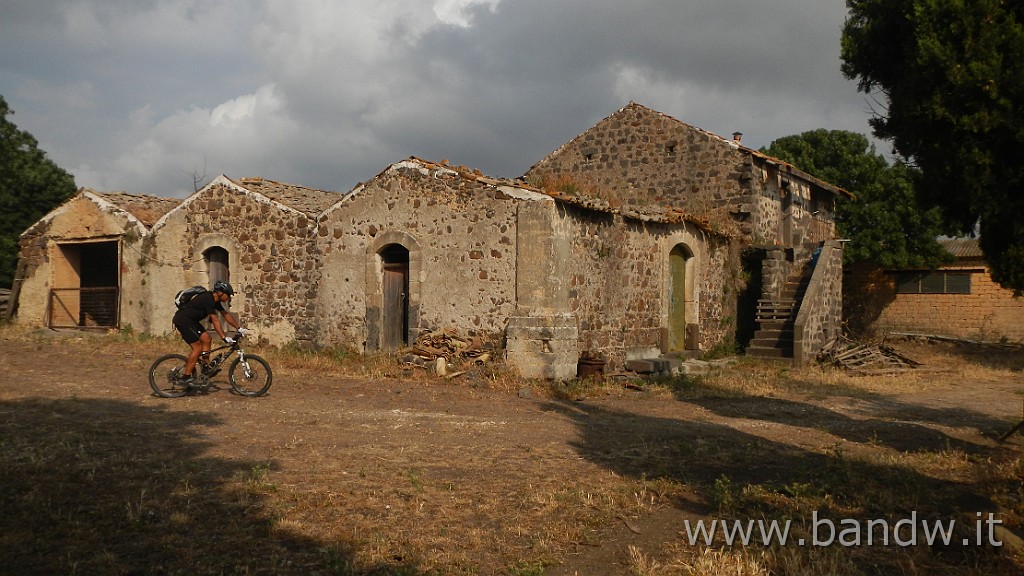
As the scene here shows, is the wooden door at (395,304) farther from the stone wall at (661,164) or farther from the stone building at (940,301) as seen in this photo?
the stone building at (940,301)

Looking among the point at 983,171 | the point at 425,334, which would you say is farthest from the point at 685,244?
the point at 983,171

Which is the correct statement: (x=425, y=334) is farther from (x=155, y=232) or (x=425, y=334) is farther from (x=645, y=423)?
(x=155, y=232)

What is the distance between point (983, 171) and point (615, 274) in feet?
25.1

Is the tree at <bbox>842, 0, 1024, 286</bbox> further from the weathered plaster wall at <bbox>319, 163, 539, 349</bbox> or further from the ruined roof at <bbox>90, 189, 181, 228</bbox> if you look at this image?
the ruined roof at <bbox>90, 189, 181, 228</bbox>

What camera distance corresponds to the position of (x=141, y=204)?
17844mm

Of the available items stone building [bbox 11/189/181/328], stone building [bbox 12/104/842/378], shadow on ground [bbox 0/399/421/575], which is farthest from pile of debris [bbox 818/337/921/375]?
stone building [bbox 11/189/181/328]

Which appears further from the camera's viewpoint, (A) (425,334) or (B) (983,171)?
(A) (425,334)

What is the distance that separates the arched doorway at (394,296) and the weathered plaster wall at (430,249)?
204 millimetres

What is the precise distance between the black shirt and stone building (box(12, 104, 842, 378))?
13.2 ft

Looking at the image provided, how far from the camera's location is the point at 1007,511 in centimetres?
513

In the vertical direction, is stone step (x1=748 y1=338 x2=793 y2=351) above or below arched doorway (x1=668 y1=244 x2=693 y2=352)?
below

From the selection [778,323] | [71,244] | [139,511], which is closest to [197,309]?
[139,511]

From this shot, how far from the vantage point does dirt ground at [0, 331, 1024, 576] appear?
4.38 meters

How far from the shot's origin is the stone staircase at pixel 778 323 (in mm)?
15898
